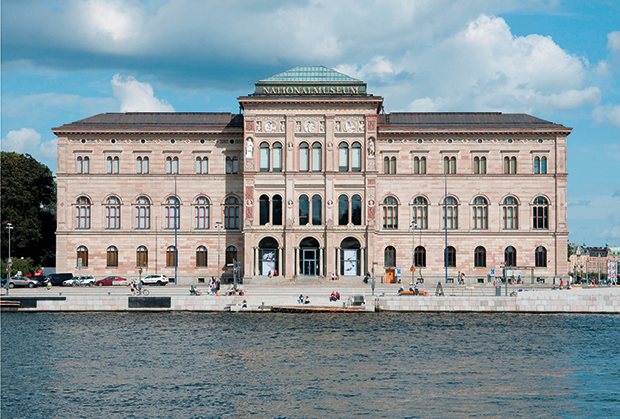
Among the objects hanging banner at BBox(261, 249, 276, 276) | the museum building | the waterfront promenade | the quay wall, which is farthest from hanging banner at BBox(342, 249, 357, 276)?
the quay wall

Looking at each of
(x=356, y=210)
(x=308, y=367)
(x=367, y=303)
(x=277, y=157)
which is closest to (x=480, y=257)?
(x=356, y=210)

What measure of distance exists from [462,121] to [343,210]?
19629mm

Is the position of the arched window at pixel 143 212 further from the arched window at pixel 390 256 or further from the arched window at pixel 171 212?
the arched window at pixel 390 256

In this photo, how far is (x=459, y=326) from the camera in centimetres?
5553

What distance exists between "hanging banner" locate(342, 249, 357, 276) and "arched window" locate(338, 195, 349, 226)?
10.8 feet

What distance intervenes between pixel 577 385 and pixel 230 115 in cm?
6452

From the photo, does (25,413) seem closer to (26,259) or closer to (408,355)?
(408,355)

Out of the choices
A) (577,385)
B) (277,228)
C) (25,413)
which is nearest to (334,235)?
(277,228)

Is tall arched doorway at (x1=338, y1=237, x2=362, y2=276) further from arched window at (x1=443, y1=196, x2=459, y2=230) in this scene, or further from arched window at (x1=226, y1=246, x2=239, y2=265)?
arched window at (x1=226, y1=246, x2=239, y2=265)

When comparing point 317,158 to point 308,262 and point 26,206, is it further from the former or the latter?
point 26,206

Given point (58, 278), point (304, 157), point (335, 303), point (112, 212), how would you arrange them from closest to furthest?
point (335, 303), point (58, 278), point (304, 157), point (112, 212)

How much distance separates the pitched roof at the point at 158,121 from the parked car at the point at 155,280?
59.4 ft

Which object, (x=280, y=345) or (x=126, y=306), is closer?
(x=280, y=345)

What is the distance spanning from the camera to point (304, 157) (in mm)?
86500
